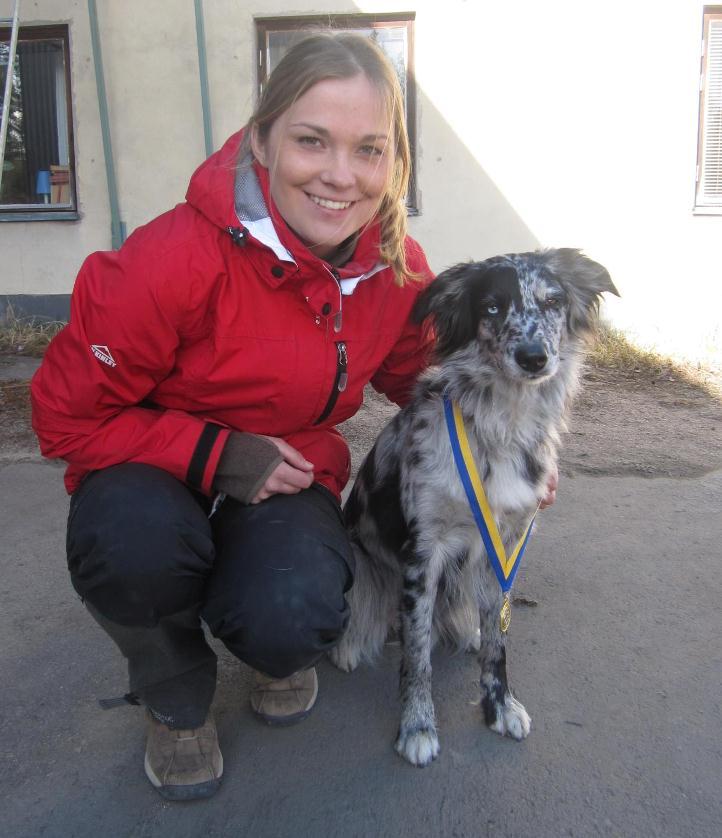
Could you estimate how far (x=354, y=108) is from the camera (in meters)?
1.92

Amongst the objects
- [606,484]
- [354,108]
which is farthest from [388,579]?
[606,484]

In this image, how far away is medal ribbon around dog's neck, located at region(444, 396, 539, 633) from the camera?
2.08m

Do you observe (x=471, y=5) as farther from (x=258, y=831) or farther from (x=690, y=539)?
(x=258, y=831)

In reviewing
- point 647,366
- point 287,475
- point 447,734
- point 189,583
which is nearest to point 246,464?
point 287,475

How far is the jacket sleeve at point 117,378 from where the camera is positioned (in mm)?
1863

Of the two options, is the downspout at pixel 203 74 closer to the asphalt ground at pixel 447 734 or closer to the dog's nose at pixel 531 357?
the asphalt ground at pixel 447 734

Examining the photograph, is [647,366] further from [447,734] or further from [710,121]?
[447,734]

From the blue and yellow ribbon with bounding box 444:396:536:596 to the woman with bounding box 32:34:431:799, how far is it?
34 cm

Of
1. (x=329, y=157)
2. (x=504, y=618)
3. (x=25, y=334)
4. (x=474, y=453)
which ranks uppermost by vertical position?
(x=329, y=157)

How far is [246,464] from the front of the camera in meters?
1.97

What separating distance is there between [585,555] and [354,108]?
1962 millimetres

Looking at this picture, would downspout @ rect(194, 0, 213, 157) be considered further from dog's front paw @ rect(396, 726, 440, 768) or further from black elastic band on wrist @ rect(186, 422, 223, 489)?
dog's front paw @ rect(396, 726, 440, 768)

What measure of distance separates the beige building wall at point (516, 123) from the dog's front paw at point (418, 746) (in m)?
4.81

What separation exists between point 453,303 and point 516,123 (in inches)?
173
